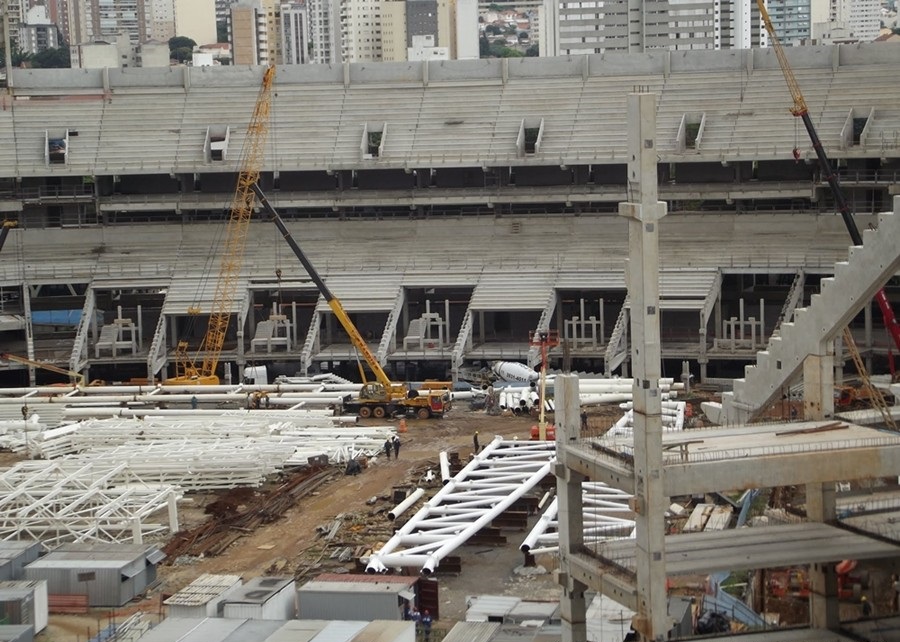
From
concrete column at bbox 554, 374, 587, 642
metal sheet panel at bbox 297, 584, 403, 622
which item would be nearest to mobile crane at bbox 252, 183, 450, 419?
metal sheet panel at bbox 297, 584, 403, 622

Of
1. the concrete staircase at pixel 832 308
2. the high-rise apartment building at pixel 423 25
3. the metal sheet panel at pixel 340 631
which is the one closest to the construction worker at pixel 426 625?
the metal sheet panel at pixel 340 631

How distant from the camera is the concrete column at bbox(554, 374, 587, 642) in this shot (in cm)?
2638

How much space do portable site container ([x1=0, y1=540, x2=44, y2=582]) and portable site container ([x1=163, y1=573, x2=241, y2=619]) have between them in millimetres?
3560

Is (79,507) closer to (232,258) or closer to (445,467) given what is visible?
(445,467)

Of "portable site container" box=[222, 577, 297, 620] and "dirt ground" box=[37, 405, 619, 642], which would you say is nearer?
"portable site container" box=[222, 577, 297, 620]

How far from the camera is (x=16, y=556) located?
113ft

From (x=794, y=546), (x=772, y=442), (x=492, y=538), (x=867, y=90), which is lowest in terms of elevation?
(x=492, y=538)

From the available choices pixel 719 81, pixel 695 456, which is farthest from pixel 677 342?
pixel 695 456

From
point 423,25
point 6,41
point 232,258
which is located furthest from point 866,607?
point 423,25

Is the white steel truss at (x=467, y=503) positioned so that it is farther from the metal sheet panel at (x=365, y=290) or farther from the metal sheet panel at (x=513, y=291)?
the metal sheet panel at (x=365, y=290)

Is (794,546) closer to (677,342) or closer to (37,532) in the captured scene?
(37,532)

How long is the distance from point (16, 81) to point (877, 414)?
2000 inches

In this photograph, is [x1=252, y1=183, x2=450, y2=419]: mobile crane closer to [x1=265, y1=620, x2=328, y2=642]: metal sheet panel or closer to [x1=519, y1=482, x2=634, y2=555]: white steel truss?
[x1=519, y1=482, x2=634, y2=555]: white steel truss

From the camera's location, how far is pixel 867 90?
Result: 6350 centimetres
